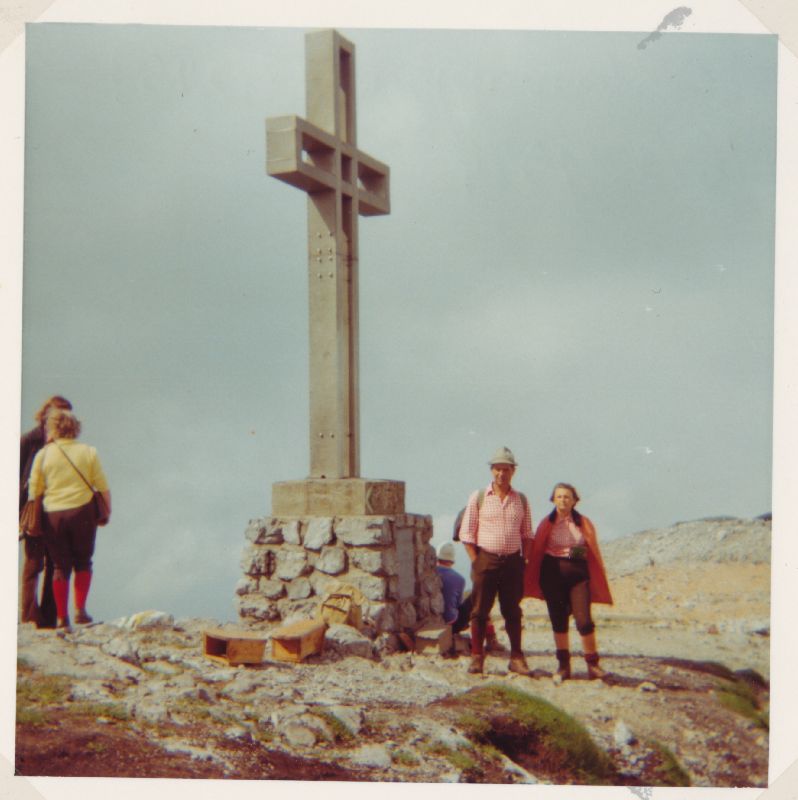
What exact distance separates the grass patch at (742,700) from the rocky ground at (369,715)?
0.02m

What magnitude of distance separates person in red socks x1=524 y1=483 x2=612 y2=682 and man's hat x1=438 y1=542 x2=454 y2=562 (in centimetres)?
164

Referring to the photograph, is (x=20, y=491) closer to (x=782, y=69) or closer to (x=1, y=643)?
(x=1, y=643)

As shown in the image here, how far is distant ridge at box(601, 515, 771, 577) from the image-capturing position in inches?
492

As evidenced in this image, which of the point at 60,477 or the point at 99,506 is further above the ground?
the point at 60,477

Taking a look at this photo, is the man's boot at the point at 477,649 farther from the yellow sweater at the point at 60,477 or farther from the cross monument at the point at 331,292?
the yellow sweater at the point at 60,477

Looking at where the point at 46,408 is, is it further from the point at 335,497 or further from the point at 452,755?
the point at 452,755

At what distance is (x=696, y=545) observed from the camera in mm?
12930

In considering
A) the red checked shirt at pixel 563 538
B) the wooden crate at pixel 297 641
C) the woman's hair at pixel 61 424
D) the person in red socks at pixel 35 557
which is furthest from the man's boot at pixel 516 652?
the woman's hair at pixel 61 424

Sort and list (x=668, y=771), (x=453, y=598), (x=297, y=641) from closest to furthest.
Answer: (x=668, y=771), (x=297, y=641), (x=453, y=598)

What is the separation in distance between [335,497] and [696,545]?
6.32 meters

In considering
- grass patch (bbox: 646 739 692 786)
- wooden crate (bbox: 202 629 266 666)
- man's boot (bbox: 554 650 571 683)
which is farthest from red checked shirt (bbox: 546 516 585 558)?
wooden crate (bbox: 202 629 266 666)

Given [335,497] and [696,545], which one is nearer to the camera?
[335,497]

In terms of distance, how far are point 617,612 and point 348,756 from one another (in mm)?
5551

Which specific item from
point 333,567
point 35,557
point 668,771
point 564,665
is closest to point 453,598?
point 333,567
